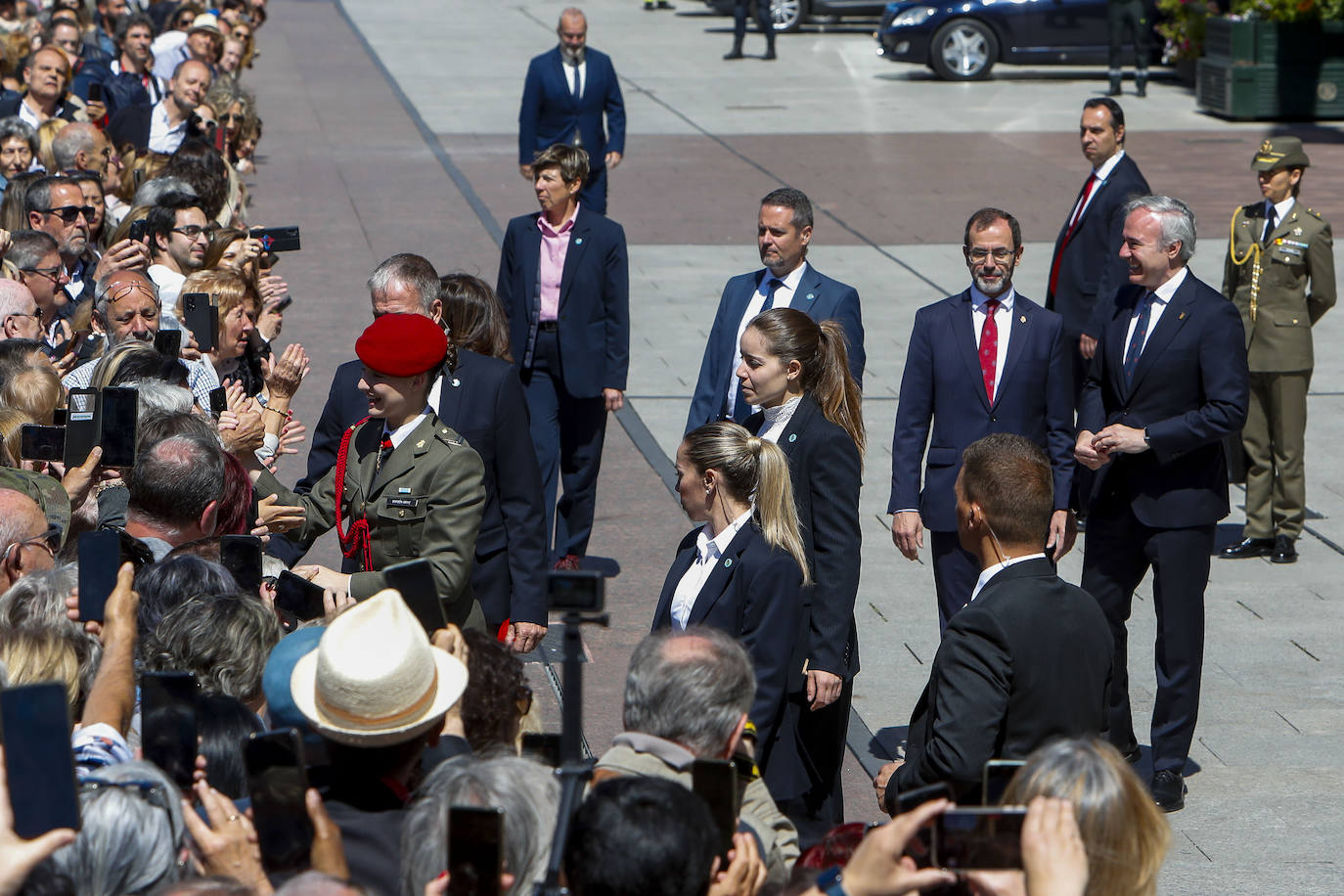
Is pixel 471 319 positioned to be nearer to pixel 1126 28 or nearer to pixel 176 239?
pixel 176 239

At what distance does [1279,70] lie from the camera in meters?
23.7

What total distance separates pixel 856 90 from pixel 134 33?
14.0 m

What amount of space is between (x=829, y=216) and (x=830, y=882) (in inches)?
591

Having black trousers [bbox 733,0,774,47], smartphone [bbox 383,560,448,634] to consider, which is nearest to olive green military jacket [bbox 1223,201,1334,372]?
smartphone [bbox 383,560,448,634]

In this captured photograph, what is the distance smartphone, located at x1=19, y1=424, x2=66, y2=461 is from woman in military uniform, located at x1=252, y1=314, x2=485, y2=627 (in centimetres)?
83

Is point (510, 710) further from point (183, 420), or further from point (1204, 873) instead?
point (1204, 873)

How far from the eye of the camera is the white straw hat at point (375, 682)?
3.26 m

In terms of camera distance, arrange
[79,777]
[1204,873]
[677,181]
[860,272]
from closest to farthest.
Answer: [79,777] → [1204,873] → [860,272] → [677,181]

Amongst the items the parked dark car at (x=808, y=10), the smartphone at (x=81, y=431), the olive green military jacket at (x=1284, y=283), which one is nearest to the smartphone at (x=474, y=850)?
the smartphone at (x=81, y=431)

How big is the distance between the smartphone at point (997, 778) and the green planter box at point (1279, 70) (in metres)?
22.3

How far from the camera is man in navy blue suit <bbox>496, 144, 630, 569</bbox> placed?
27.2 feet

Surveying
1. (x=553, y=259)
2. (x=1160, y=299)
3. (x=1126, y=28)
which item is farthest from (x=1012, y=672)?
(x=1126, y=28)

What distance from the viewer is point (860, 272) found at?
594 inches

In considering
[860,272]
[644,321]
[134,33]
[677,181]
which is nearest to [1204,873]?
[644,321]
